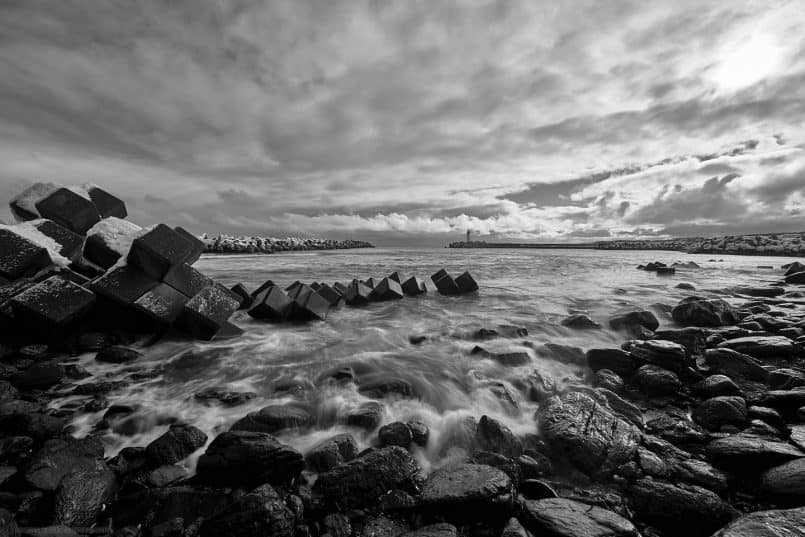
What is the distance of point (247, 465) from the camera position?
2463mm

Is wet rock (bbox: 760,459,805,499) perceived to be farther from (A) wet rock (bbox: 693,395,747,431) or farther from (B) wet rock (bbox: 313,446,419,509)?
(B) wet rock (bbox: 313,446,419,509)

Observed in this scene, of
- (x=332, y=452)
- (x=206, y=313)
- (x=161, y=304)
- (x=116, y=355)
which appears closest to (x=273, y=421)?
(x=332, y=452)

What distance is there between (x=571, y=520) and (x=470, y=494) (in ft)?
2.03

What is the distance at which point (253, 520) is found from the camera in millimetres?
2035

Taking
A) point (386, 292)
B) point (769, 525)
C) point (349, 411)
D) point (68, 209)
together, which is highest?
Result: point (68, 209)

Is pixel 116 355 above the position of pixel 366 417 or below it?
above

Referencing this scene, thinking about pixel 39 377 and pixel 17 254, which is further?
pixel 17 254

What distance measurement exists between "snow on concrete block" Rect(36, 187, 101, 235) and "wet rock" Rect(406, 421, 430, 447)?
8.01m

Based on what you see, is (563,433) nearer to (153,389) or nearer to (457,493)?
(457,493)

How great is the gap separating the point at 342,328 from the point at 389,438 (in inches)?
157

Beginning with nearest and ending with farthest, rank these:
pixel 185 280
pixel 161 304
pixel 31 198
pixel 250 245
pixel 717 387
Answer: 1. pixel 717 387
2. pixel 161 304
3. pixel 185 280
4. pixel 31 198
5. pixel 250 245

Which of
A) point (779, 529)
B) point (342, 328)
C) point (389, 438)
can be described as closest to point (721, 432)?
point (779, 529)

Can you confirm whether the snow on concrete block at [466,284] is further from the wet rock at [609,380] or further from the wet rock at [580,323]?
the wet rock at [609,380]

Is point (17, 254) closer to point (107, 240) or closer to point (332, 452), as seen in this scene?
point (107, 240)
